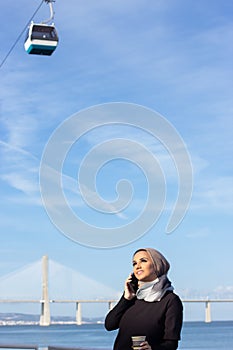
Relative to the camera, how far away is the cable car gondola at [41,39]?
6.72 metres

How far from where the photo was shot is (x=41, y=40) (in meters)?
6.72

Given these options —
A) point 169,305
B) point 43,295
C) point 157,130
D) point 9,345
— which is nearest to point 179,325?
point 169,305

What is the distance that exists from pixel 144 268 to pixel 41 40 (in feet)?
12.0

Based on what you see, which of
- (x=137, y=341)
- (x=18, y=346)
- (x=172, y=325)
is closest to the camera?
(x=137, y=341)

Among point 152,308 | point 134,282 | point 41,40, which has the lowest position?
point 152,308

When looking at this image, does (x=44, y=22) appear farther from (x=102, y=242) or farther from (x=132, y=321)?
(x=132, y=321)

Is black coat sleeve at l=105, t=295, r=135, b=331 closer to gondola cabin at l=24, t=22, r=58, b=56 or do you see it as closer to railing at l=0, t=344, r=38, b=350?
railing at l=0, t=344, r=38, b=350

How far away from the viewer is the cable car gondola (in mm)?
6719

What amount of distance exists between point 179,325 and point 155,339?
0.37 ft

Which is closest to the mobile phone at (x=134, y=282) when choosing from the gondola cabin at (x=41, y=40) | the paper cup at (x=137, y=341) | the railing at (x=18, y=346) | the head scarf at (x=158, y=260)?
the head scarf at (x=158, y=260)

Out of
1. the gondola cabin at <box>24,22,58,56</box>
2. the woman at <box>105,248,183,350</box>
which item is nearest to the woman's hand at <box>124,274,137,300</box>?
the woman at <box>105,248,183,350</box>

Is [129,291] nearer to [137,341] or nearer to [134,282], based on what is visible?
[134,282]

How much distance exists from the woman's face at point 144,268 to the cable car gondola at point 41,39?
359cm

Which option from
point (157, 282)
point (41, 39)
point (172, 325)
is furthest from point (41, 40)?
point (172, 325)
